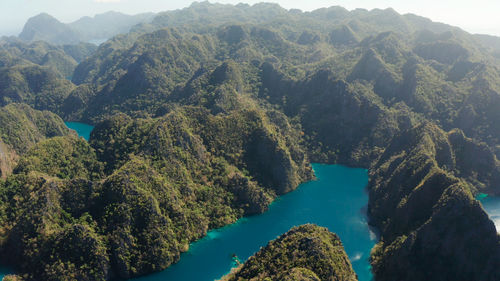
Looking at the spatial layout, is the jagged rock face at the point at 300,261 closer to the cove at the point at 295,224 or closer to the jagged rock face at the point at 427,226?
the jagged rock face at the point at 427,226

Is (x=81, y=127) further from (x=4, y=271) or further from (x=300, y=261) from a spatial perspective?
(x=300, y=261)

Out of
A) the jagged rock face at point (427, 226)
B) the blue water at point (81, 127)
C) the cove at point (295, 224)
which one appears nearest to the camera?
the jagged rock face at point (427, 226)

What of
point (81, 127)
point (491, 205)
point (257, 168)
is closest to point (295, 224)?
point (257, 168)

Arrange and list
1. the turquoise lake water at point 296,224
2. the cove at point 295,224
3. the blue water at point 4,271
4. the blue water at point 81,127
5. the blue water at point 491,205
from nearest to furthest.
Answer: the blue water at point 4,271 → the turquoise lake water at point 296,224 → the cove at point 295,224 → the blue water at point 491,205 → the blue water at point 81,127

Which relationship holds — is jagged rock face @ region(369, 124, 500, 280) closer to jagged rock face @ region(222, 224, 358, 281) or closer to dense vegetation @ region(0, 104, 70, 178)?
jagged rock face @ region(222, 224, 358, 281)

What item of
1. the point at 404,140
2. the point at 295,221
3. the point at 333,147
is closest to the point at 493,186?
the point at 404,140

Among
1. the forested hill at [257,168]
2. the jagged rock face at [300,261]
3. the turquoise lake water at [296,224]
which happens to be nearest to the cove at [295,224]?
the turquoise lake water at [296,224]

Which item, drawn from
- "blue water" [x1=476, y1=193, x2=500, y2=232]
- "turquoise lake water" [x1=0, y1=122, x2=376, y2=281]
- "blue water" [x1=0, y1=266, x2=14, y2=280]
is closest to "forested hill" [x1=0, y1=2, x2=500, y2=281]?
"blue water" [x1=0, y1=266, x2=14, y2=280]
